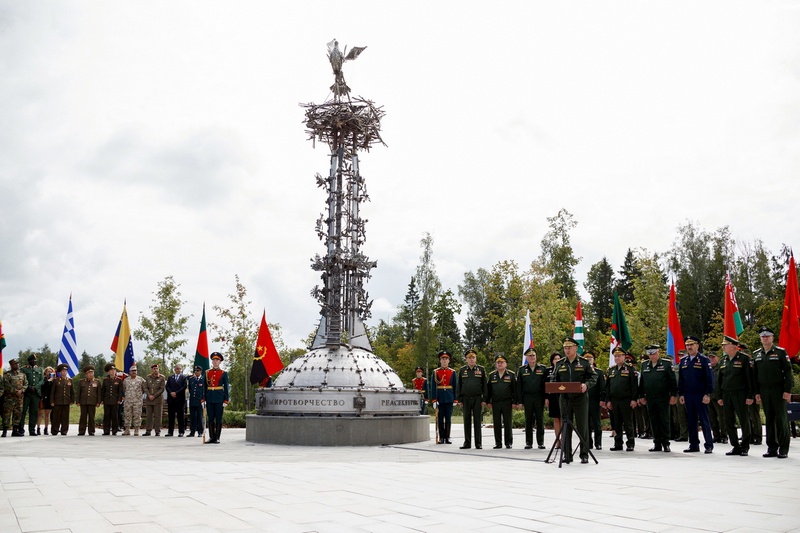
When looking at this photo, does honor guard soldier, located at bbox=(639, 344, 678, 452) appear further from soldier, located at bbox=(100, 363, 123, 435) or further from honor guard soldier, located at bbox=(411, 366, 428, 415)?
soldier, located at bbox=(100, 363, 123, 435)

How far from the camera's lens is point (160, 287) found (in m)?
33.7

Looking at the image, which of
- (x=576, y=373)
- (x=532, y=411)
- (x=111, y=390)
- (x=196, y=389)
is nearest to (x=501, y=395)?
(x=532, y=411)

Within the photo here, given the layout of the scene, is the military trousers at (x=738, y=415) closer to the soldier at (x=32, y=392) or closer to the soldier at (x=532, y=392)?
the soldier at (x=532, y=392)

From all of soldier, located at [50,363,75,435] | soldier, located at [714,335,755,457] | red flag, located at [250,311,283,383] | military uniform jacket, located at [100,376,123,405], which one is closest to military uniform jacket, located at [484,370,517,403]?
soldier, located at [714,335,755,457]

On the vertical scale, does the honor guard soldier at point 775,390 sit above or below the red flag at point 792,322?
below

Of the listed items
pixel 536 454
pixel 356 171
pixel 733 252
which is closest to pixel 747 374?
pixel 536 454

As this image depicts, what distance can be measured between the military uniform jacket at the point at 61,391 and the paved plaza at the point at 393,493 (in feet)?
23.9

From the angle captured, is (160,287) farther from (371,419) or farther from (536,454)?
(536,454)

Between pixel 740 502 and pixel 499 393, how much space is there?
8.65 m

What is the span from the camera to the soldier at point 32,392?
62.2 feet

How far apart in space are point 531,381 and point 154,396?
38.2ft

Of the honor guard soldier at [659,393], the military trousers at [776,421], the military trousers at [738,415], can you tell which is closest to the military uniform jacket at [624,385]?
the honor guard soldier at [659,393]

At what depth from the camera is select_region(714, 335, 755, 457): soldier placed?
1245 centimetres

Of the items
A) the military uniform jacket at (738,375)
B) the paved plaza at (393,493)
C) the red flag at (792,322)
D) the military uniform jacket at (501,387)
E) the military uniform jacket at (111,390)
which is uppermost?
the red flag at (792,322)
